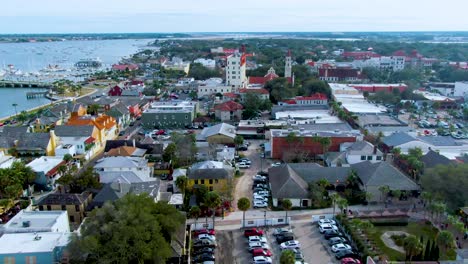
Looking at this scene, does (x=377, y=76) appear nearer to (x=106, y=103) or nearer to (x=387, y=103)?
(x=387, y=103)

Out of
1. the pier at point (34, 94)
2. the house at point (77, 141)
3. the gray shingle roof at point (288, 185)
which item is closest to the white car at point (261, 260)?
the gray shingle roof at point (288, 185)

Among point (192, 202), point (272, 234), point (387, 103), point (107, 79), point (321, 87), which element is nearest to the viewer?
point (272, 234)

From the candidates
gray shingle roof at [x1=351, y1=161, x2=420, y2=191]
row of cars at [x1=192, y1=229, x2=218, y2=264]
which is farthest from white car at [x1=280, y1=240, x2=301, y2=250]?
gray shingle roof at [x1=351, y1=161, x2=420, y2=191]

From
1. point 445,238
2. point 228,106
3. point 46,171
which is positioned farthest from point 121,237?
point 228,106

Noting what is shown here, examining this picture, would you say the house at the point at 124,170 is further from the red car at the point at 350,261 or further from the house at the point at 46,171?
the red car at the point at 350,261

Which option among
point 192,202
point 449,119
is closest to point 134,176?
point 192,202
